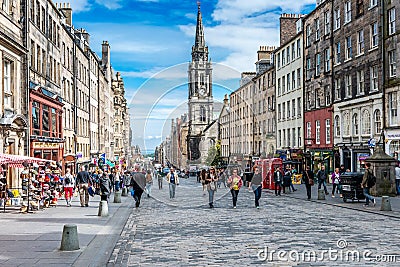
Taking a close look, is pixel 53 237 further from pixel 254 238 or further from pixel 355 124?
pixel 355 124

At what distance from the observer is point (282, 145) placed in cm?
5694

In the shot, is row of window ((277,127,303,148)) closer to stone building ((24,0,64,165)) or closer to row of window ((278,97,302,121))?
row of window ((278,97,302,121))

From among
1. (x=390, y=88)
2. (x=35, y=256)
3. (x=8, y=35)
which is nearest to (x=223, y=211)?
(x=35, y=256)

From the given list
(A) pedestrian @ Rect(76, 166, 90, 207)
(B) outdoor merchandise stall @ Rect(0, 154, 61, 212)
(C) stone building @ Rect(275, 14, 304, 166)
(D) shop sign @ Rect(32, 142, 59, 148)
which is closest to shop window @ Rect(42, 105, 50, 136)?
(D) shop sign @ Rect(32, 142, 59, 148)

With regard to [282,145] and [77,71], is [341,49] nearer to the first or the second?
[282,145]

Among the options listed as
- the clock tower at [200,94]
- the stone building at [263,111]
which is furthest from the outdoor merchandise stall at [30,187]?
the stone building at [263,111]

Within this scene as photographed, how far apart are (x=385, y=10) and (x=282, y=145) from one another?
85.1ft

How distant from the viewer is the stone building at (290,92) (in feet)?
166

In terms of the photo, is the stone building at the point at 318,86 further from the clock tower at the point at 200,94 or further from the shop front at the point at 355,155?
the clock tower at the point at 200,94

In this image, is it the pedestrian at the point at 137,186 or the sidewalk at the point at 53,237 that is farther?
the pedestrian at the point at 137,186

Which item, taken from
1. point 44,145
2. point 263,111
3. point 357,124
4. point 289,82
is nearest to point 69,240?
point 44,145

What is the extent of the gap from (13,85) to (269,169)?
19.0 meters

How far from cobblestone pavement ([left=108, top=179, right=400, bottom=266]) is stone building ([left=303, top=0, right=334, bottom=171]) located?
24054mm

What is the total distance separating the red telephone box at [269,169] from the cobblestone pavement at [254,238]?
1538 centimetres
